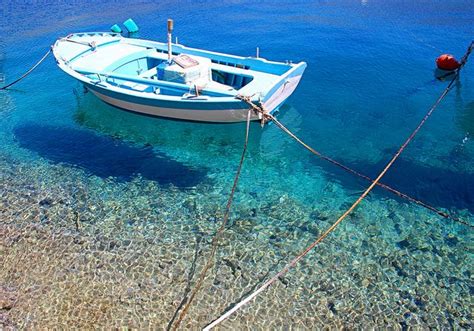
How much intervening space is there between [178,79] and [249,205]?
686 centimetres

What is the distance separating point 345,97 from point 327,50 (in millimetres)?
6566

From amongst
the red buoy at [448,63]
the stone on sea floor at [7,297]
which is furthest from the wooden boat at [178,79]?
the red buoy at [448,63]

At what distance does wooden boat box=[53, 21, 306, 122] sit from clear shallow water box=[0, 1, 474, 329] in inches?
51.8

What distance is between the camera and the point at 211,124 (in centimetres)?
1758

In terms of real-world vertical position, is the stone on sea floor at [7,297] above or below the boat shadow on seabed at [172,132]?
below

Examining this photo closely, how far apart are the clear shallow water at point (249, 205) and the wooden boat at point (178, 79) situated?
1.31 metres

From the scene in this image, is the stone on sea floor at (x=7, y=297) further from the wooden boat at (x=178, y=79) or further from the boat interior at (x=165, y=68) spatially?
the boat interior at (x=165, y=68)

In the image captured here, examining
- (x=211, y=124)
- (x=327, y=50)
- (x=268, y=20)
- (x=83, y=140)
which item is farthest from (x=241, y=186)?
(x=268, y=20)

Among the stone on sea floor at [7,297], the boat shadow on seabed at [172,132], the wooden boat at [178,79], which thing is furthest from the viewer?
the boat shadow on seabed at [172,132]

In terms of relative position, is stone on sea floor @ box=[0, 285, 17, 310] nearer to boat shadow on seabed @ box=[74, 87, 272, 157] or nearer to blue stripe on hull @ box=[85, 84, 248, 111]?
boat shadow on seabed @ box=[74, 87, 272, 157]

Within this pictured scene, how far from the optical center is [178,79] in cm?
1700

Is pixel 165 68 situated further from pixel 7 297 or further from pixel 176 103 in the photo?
pixel 7 297

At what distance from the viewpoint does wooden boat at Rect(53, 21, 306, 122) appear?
16062mm

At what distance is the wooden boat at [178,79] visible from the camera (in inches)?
632
